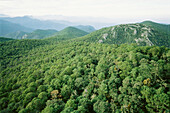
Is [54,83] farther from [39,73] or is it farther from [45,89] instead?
[39,73]

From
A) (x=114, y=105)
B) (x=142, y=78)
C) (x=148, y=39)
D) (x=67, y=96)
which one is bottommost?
(x=67, y=96)

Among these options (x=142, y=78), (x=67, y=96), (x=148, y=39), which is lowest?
Answer: (x=67, y=96)

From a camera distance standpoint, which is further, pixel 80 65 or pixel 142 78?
pixel 80 65

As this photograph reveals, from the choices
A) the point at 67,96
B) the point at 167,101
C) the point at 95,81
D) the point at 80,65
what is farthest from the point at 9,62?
the point at 167,101

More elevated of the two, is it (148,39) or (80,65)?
(148,39)

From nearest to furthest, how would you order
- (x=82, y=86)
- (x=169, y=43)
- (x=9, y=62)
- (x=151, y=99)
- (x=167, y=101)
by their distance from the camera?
(x=167, y=101), (x=151, y=99), (x=82, y=86), (x=9, y=62), (x=169, y=43)

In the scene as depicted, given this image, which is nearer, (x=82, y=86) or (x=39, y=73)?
(x=82, y=86)

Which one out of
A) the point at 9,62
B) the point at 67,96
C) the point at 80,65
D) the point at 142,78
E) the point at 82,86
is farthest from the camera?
the point at 9,62

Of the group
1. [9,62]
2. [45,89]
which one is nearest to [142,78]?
[45,89]

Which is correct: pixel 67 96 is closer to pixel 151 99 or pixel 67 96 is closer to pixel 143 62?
pixel 151 99
